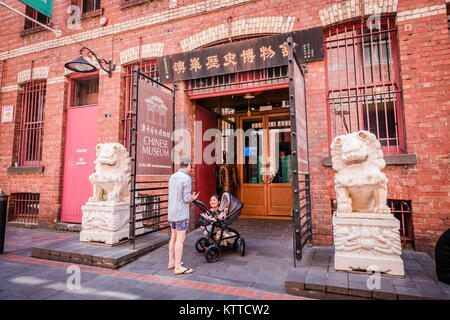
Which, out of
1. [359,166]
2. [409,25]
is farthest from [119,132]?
[409,25]

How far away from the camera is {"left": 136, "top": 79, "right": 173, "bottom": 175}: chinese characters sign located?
16.3ft

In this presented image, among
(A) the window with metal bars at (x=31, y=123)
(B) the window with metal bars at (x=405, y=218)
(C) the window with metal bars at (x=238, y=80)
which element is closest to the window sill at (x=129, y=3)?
(C) the window with metal bars at (x=238, y=80)

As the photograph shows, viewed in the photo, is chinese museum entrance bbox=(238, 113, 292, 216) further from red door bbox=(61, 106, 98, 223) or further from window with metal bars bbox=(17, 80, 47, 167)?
window with metal bars bbox=(17, 80, 47, 167)

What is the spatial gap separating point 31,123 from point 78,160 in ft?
8.67

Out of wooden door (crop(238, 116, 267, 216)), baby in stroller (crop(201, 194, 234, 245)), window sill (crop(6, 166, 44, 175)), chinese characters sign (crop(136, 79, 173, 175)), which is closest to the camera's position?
baby in stroller (crop(201, 194, 234, 245))

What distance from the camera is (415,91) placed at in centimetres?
482

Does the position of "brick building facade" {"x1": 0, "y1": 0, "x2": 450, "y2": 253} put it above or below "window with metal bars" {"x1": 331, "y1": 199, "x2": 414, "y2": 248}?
above

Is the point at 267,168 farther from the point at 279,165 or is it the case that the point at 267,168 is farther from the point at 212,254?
the point at 212,254

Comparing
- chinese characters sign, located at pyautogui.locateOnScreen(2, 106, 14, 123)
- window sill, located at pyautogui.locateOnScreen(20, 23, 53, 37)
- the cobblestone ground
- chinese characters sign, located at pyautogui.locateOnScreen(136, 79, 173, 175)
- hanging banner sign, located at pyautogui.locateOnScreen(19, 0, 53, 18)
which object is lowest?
the cobblestone ground

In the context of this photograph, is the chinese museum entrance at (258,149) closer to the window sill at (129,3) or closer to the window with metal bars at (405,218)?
the window with metal bars at (405,218)

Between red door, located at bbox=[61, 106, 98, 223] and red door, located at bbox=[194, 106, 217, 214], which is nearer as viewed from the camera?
red door, located at bbox=[194, 106, 217, 214]

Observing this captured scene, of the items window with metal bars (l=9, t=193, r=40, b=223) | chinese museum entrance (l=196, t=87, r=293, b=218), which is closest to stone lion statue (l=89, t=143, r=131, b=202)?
chinese museum entrance (l=196, t=87, r=293, b=218)

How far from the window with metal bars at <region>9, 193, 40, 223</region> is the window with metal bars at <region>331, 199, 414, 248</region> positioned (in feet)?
32.5

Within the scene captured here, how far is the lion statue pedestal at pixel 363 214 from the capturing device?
3389mm
